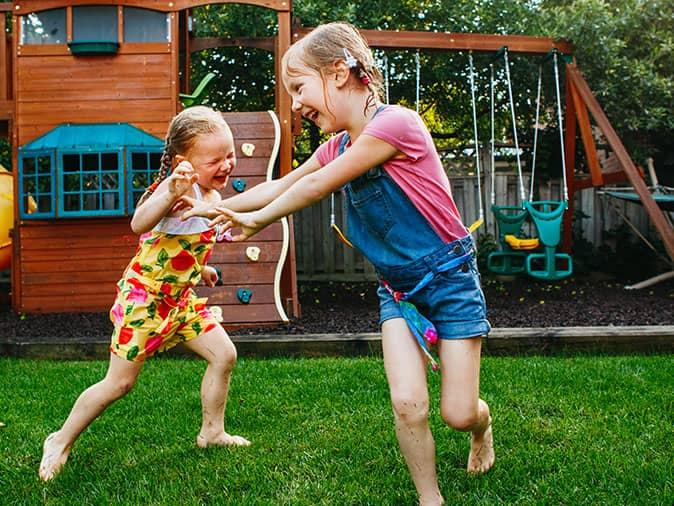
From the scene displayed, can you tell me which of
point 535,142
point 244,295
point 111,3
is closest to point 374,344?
point 244,295

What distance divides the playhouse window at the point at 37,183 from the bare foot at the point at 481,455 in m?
5.29

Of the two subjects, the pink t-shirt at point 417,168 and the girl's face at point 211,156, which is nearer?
the pink t-shirt at point 417,168

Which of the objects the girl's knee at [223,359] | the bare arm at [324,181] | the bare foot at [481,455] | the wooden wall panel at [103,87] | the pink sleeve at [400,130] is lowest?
the bare foot at [481,455]

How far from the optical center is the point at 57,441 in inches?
112

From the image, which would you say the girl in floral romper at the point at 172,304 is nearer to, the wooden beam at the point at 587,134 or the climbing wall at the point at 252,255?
the climbing wall at the point at 252,255

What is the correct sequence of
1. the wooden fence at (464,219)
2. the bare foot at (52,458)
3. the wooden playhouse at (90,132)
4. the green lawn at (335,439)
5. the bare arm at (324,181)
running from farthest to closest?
the wooden fence at (464,219) → the wooden playhouse at (90,132) → the bare foot at (52,458) → the green lawn at (335,439) → the bare arm at (324,181)

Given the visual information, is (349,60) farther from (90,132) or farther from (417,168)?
(90,132)

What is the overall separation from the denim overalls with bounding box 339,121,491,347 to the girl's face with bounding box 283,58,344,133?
236mm

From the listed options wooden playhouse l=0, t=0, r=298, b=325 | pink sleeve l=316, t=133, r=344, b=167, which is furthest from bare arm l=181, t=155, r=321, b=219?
wooden playhouse l=0, t=0, r=298, b=325

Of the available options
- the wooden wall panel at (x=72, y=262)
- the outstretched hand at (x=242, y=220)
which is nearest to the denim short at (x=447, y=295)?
the outstretched hand at (x=242, y=220)

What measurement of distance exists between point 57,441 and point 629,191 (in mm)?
7494

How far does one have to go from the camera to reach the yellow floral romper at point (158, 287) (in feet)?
9.35

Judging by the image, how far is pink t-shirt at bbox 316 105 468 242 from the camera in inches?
89.5

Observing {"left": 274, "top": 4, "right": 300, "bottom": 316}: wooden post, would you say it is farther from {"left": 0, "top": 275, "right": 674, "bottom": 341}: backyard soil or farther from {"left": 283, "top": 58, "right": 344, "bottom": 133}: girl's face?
{"left": 283, "top": 58, "right": 344, "bottom": 133}: girl's face
